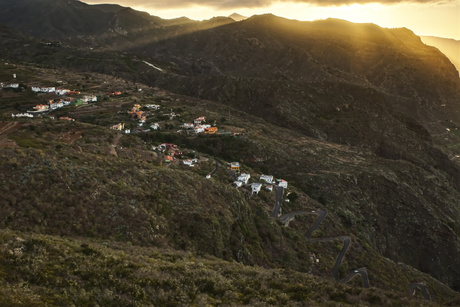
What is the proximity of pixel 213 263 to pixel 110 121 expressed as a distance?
57.9 m

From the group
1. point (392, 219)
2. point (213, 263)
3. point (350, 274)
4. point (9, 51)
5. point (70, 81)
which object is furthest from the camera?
point (9, 51)

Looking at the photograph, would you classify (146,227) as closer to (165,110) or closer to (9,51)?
(165,110)

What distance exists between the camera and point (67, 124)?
53.4 m

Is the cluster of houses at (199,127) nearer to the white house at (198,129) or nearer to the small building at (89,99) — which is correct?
the white house at (198,129)

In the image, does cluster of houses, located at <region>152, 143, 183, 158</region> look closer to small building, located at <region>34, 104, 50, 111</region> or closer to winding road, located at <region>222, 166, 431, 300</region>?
winding road, located at <region>222, 166, 431, 300</region>

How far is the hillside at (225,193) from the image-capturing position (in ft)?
61.4

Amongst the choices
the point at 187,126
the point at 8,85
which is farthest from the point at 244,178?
the point at 8,85

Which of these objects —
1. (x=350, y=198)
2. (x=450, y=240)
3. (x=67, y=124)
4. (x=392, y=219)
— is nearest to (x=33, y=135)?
(x=67, y=124)

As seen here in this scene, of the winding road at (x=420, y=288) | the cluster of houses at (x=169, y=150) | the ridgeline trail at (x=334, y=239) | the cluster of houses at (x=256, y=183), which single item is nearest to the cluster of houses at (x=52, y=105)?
the cluster of houses at (x=169, y=150)

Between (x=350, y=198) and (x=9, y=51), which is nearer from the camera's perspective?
(x=350, y=198)

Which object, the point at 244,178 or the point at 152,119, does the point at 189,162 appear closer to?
the point at 244,178

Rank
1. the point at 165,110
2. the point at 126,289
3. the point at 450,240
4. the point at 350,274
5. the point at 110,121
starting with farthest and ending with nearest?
the point at 165,110 → the point at 110,121 → the point at 450,240 → the point at 350,274 → the point at 126,289

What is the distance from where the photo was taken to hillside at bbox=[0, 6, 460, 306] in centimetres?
1870

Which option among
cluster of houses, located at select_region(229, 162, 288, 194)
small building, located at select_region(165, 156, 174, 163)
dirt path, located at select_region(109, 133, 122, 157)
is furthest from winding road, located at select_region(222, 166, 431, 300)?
dirt path, located at select_region(109, 133, 122, 157)
